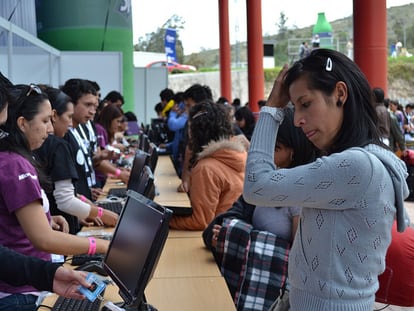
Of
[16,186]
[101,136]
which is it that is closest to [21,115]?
[16,186]

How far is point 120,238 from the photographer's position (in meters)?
2.14

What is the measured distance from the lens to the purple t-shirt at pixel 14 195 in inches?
80.4

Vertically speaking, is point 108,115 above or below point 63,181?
above

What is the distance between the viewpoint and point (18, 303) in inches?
82.7

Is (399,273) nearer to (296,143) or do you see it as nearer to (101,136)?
(296,143)

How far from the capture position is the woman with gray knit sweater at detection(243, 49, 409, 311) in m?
1.52

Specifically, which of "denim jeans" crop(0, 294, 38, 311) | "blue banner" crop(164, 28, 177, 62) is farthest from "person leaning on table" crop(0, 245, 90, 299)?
"blue banner" crop(164, 28, 177, 62)

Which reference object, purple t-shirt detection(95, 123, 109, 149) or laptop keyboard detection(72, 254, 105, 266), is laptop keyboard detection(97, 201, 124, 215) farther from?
purple t-shirt detection(95, 123, 109, 149)

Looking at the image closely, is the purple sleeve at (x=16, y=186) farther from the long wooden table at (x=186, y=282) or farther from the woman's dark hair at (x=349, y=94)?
the woman's dark hair at (x=349, y=94)

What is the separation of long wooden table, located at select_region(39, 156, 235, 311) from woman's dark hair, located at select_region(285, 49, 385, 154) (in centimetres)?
101

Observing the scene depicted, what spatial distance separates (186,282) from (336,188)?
133 centimetres

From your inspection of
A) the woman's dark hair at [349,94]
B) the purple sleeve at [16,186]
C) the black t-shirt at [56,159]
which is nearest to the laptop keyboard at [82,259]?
the black t-shirt at [56,159]

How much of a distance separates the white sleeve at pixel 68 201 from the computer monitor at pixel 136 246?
1.08 m

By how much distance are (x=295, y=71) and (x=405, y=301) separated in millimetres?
1117
